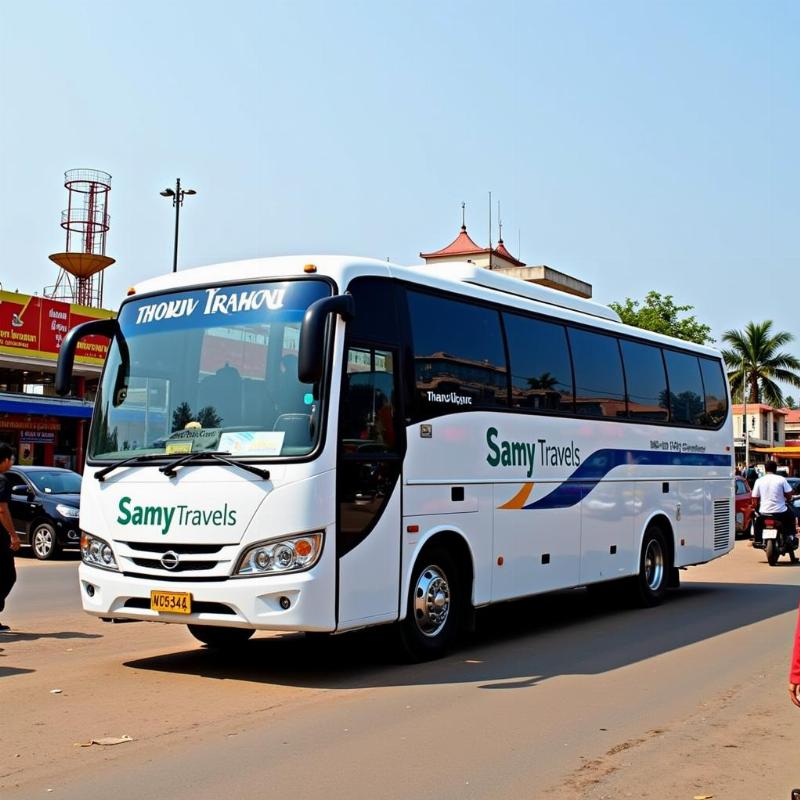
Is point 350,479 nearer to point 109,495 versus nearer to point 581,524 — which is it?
point 109,495

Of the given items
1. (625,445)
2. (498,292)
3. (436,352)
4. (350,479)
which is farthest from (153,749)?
(625,445)

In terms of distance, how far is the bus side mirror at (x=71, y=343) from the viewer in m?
9.15

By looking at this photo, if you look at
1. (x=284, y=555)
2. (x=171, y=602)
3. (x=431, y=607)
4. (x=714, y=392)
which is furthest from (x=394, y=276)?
(x=714, y=392)

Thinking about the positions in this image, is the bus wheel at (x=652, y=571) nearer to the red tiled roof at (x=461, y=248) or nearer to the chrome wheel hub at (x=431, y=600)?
the chrome wheel hub at (x=431, y=600)

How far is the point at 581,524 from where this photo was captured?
39.1 ft

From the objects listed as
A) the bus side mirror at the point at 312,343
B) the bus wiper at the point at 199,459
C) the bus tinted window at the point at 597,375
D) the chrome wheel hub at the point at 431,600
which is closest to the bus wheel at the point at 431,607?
the chrome wheel hub at the point at 431,600

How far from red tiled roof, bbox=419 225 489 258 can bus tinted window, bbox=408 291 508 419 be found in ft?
217

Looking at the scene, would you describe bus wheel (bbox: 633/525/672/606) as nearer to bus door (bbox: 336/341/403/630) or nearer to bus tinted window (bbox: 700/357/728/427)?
bus tinted window (bbox: 700/357/728/427)

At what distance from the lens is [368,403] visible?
339 inches

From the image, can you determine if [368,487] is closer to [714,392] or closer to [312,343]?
[312,343]

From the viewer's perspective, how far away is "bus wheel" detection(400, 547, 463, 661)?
356 inches

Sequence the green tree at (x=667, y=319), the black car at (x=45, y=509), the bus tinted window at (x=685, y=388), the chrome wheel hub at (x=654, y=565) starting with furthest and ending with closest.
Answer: the green tree at (x=667, y=319) < the black car at (x=45, y=509) < the bus tinted window at (x=685, y=388) < the chrome wheel hub at (x=654, y=565)

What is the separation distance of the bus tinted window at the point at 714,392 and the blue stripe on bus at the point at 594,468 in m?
1.34

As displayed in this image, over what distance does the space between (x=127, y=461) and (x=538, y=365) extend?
455 centimetres
